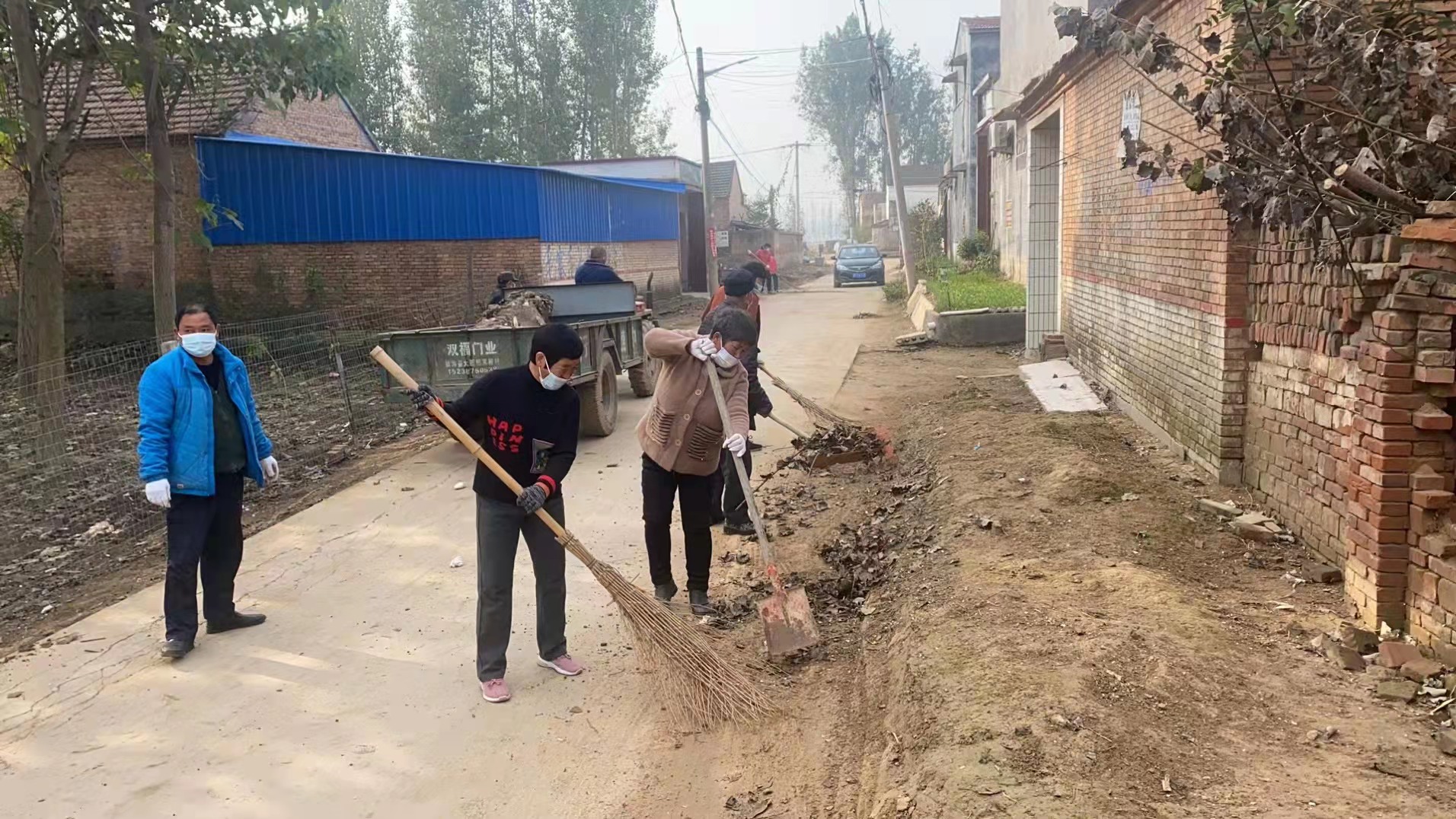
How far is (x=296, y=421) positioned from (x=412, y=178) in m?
8.74

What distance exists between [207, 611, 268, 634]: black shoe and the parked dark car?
33258mm

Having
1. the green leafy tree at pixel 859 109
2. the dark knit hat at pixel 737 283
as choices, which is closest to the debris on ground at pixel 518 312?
the dark knit hat at pixel 737 283

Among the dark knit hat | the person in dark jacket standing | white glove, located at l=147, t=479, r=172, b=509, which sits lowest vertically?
white glove, located at l=147, t=479, r=172, b=509

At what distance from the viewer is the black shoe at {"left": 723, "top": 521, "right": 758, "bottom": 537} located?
22.2 feet

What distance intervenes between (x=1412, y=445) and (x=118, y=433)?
10.6 m

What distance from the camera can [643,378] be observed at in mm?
12453

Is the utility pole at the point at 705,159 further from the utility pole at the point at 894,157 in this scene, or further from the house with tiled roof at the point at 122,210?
the house with tiled roof at the point at 122,210

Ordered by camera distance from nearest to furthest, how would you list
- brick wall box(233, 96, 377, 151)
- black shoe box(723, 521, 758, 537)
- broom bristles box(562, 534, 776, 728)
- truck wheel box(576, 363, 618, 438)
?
broom bristles box(562, 534, 776, 728) < black shoe box(723, 521, 758, 537) < truck wheel box(576, 363, 618, 438) < brick wall box(233, 96, 377, 151)

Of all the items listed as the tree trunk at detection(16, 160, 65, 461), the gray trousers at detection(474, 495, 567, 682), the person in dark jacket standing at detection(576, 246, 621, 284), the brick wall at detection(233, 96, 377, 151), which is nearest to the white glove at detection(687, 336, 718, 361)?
the gray trousers at detection(474, 495, 567, 682)

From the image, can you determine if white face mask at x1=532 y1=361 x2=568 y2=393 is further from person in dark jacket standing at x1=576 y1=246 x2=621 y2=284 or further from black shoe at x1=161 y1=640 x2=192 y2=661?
person in dark jacket standing at x1=576 y1=246 x2=621 y2=284

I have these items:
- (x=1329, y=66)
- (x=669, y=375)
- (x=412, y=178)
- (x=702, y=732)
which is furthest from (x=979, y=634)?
(x=412, y=178)

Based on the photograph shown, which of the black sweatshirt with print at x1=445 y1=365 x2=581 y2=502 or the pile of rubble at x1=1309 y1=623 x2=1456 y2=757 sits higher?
the black sweatshirt with print at x1=445 y1=365 x2=581 y2=502

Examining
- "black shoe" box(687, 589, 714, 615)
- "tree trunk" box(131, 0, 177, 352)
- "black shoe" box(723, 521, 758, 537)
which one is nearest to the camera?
"black shoe" box(687, 589, 714, 615)

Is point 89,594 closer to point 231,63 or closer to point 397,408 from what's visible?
point 397,408
